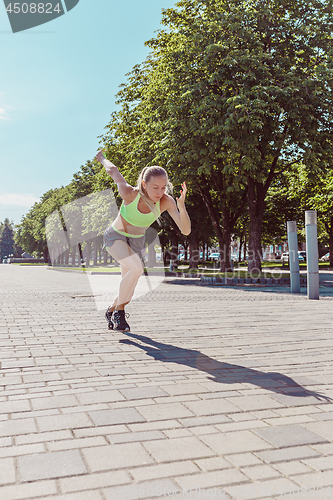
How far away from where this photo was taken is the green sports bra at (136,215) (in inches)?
219

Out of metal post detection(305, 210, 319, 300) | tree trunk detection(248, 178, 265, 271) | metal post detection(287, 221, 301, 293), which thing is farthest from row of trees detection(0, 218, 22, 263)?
metal post detection(305, 210, 319, 300)

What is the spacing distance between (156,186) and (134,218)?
61cm

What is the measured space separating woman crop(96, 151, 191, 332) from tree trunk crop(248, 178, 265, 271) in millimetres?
14560

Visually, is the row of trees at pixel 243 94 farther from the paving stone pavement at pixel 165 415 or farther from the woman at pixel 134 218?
the paving stone pavement at pixel 165 415

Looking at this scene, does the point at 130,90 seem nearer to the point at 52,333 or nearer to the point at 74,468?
the point at 52,333

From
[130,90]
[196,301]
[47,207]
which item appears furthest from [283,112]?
[47,207]

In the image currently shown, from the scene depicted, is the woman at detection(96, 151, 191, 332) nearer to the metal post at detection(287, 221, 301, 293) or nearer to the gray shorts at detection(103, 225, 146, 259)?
the gray shorts at detection(103, 225, 146, 259)

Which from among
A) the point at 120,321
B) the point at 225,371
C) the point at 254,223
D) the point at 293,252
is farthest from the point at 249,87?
the point at 225,371

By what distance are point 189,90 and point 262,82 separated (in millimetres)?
2694

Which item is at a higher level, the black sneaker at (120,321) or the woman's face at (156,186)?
the woman's face at (156,186)

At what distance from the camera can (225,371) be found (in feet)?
14.3

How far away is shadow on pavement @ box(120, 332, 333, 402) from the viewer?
12.4 feet

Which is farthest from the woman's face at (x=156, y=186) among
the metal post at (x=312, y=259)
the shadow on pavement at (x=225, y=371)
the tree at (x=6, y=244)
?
the tree at (x=6, y=244)

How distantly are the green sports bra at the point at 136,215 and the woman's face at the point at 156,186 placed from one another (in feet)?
0.63
